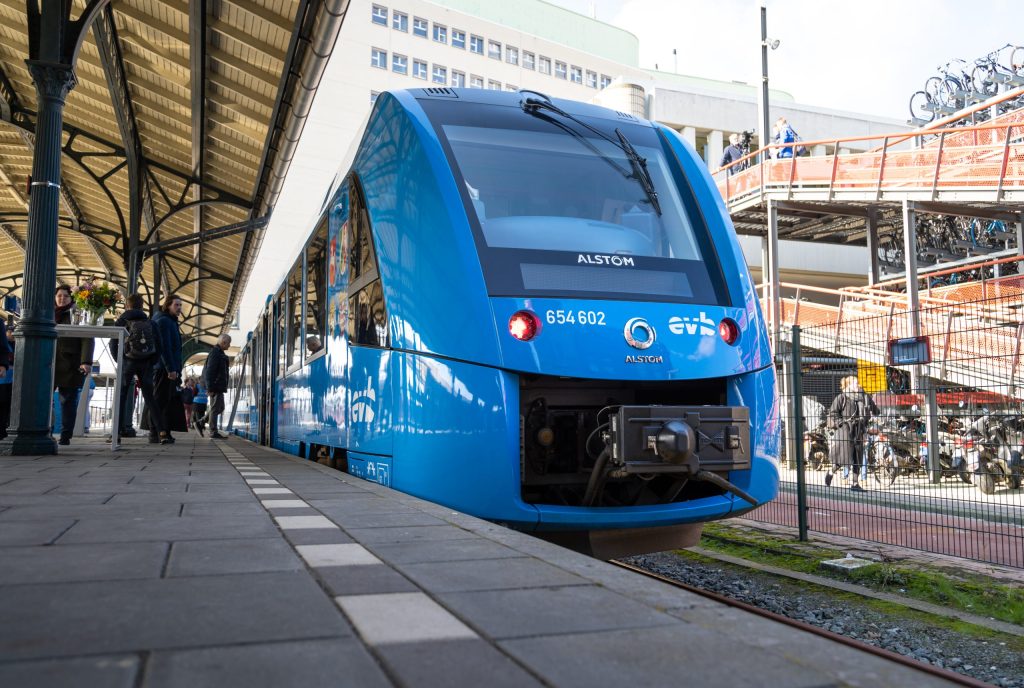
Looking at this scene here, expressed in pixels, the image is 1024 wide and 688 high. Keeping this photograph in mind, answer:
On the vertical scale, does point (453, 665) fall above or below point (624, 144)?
below

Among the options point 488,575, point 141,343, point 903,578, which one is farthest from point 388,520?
point 141,343

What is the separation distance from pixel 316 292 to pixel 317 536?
451 cm

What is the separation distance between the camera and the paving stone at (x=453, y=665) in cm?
157

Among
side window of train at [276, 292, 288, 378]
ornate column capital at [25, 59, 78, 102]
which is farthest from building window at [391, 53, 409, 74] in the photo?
ornate column capital at [25, 59, 78, 102]

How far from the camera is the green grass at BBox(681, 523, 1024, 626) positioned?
190 inches

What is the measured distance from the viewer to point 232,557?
278 cm

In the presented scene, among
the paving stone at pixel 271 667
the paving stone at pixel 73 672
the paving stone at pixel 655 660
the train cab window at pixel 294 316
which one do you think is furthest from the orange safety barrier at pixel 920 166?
the paving stone at pixel 73 672

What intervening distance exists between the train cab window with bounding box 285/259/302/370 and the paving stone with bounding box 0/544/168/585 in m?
5.53

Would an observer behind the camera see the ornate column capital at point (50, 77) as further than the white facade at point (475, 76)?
No

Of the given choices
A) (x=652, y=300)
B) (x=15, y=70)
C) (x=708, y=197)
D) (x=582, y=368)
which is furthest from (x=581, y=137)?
(x=15, y=70)

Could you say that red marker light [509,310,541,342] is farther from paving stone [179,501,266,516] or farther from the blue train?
paving stone [179,501,266,516]

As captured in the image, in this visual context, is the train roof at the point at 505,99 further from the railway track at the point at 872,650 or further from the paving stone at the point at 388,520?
the railway track at the point at 872,650

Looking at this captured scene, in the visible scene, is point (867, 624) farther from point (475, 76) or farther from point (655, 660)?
point (475, 76)

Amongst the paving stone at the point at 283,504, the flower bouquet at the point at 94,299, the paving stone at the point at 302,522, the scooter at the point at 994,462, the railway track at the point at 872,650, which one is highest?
the flower bouquet at the point at 94,299
